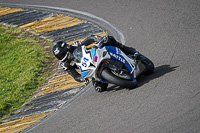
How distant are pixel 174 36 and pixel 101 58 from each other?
2.89m

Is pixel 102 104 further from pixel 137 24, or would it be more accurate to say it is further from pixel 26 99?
pixel 137 24

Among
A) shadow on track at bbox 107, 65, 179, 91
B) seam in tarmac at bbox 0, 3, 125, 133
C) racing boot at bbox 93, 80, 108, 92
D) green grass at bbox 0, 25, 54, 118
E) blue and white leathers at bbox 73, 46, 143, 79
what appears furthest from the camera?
green grass at bbox 0, 25, 54, 118

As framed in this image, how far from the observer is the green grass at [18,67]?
9.16 metres

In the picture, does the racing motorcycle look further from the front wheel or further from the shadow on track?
the shadow on track

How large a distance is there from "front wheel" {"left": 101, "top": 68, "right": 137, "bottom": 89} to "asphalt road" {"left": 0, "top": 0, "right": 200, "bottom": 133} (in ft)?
0.59

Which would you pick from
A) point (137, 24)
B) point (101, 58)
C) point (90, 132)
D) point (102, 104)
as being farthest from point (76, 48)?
point (137, 24)

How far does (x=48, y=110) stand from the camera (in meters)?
7.72

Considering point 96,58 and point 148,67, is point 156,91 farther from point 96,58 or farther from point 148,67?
point 96,58

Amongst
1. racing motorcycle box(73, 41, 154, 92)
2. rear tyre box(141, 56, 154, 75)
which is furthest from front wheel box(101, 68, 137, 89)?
rear tyre box(141, 56, 154, 75)

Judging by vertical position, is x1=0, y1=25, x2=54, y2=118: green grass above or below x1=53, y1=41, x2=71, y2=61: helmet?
below

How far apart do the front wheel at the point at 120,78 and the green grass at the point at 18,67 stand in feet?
10.5

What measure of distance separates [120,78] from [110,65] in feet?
1.17

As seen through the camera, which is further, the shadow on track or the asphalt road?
the shadow on track

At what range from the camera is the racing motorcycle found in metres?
6.64
